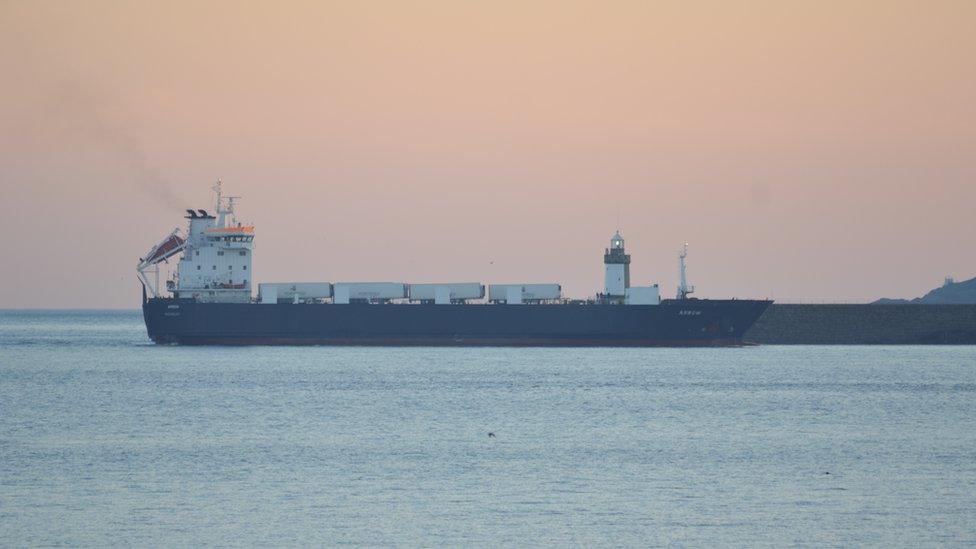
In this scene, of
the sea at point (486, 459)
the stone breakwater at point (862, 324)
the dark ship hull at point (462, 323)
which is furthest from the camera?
the stone breakwater at point (862, 324)

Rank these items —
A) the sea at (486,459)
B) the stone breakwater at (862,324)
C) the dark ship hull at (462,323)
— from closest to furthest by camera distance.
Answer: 1. the sea at (486,459)
2. the dark ship hull at (462,323)
3. the stone breakwater at (862,324)

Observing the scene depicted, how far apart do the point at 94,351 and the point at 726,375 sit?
171 ft

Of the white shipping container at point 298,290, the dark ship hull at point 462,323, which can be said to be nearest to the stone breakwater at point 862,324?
the dark ship hull at point 462,323

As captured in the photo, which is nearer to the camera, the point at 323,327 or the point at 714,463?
the point at 714,463

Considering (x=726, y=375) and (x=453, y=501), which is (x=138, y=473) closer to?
(x=453, y=501)

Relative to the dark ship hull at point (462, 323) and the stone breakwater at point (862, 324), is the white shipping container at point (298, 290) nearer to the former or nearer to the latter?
the dark ship hull at point (462, 323)

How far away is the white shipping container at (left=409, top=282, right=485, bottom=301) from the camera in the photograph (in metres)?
85.6

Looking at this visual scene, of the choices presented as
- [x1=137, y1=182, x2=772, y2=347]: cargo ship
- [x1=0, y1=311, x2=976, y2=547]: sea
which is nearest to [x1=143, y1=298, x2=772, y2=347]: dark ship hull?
[x1=137, y1=182, x2=772, y2=347]: cargo ship

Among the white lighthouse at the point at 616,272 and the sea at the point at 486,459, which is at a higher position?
the white lighthouse at the point at 616,272

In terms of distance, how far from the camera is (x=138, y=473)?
32031 millimetres

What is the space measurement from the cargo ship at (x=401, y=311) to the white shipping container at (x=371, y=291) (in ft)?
0.22

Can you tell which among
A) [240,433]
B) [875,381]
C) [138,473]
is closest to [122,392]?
[240,433]

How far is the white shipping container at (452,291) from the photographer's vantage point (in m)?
85.6

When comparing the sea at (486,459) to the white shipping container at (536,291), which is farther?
the white shipping container at (536,291)
